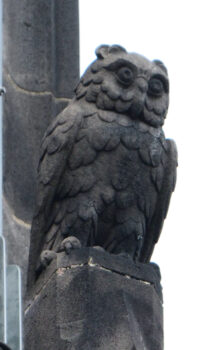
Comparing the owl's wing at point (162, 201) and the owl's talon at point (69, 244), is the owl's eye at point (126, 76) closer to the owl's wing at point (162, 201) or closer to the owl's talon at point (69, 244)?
the owl's wing at point (162, 201)

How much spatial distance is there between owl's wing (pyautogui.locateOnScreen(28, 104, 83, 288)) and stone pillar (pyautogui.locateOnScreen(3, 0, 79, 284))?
91 centimetres

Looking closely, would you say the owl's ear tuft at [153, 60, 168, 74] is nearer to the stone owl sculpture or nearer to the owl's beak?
the stone owl sculpture

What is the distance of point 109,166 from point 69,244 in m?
0.52

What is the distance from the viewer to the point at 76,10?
12164 millimetres

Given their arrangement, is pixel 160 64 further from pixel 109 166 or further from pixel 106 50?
pixel 109 166

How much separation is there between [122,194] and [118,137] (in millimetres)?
279

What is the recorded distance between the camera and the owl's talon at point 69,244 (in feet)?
32.7

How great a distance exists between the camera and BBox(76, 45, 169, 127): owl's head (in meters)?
10.4

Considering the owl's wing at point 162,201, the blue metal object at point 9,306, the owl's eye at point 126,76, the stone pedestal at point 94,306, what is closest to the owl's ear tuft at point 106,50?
the owl's eye at point 126,76

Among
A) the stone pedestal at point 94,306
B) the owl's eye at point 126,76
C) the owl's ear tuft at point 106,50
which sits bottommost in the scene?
the stone pedestal at point 94,306

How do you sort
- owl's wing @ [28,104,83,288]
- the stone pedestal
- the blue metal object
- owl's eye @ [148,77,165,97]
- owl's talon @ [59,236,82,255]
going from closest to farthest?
1. the blue metal object
2. the stone pedestal
3. owl's talon @ [59,236,82,255]
4. owl's wing @ [28,104,83,288]
5. owl's eye @ [148,77,165,97]

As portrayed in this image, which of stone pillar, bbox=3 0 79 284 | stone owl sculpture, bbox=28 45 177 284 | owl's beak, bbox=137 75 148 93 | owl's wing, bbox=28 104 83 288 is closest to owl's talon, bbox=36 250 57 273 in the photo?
stone owl sculpture, bbox=28 45 177 284

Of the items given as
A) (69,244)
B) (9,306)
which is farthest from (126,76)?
(9,306)

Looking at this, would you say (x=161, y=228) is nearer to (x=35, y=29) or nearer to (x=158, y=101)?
(x=158, y=101)
